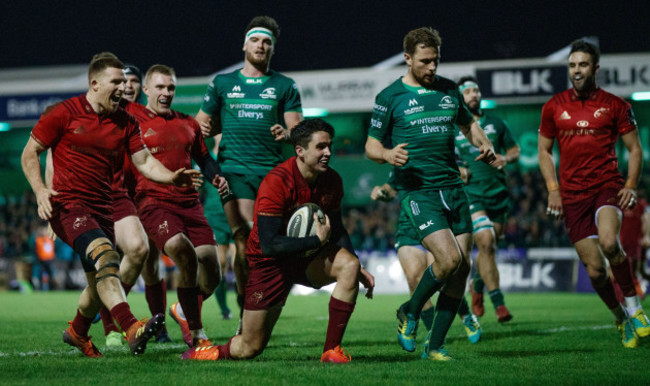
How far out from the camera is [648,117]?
2944cm

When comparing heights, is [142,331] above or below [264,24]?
below

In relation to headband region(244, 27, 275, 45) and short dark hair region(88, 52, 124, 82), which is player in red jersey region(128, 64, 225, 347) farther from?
short dark hair region(88, 52, 124, 82)

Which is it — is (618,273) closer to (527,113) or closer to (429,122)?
(429,122)

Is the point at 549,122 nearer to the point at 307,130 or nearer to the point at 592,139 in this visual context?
the point at 592,139

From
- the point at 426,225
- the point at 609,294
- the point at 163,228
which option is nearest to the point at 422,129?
the point at 426,225

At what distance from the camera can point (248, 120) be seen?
8.16 meters

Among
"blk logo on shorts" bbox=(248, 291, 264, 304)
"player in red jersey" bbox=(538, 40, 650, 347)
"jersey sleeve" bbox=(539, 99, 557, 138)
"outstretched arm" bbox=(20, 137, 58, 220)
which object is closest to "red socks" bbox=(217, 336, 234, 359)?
"blk logo on shorts" bbox=(248, 291, 264, 304)

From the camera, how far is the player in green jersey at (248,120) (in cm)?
808

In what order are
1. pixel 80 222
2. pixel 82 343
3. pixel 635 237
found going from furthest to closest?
pixel 635 237 < pixel 82 343 < pixel 80 222

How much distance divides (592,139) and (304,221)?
330 cm

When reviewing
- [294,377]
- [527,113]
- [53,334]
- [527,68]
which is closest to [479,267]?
[53,334]

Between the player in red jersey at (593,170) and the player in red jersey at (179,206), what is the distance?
10.7ft

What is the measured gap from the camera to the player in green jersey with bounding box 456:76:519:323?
1086 cm

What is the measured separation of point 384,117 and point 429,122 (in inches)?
15.1
